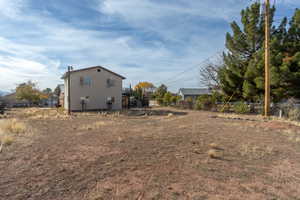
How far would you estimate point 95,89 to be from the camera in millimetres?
23000

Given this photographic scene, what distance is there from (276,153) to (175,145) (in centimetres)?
305

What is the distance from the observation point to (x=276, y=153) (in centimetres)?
512

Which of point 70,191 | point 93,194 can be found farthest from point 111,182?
point 70,191

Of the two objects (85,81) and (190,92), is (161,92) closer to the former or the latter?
(190,92)

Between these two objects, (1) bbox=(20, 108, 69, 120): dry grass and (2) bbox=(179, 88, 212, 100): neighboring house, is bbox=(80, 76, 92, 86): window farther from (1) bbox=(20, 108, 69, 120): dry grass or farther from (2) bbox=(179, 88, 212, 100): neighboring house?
(2) bbox=(179, 88, 212, 100): neighboring house

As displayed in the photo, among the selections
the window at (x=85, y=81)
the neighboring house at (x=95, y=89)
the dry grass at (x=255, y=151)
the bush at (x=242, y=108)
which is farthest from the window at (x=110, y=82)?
the dry grass at (x=255, y=151)

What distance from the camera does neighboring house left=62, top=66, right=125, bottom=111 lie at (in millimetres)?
21797

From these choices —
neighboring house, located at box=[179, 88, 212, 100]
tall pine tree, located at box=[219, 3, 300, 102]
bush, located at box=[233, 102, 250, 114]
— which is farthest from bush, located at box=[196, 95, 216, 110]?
neighboring house, located at box=[179, 88, 212, 100]

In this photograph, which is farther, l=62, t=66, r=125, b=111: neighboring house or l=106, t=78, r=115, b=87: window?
l=106, t=78, r=115, b=87: window

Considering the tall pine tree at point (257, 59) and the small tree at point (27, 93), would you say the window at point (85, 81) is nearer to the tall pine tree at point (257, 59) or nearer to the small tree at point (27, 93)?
the tall pine tree at point (257, 59)

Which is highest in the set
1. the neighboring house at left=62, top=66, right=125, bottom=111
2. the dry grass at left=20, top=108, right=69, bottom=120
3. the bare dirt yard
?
the neighboring house at left=62, top=66, right=125, bottom=111

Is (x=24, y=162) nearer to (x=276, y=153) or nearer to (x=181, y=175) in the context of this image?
(x=181, y=175)

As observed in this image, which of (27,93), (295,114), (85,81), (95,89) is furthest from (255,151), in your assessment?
(27,93)

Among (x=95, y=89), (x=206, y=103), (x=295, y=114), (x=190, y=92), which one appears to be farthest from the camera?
(x=190, y=92)
